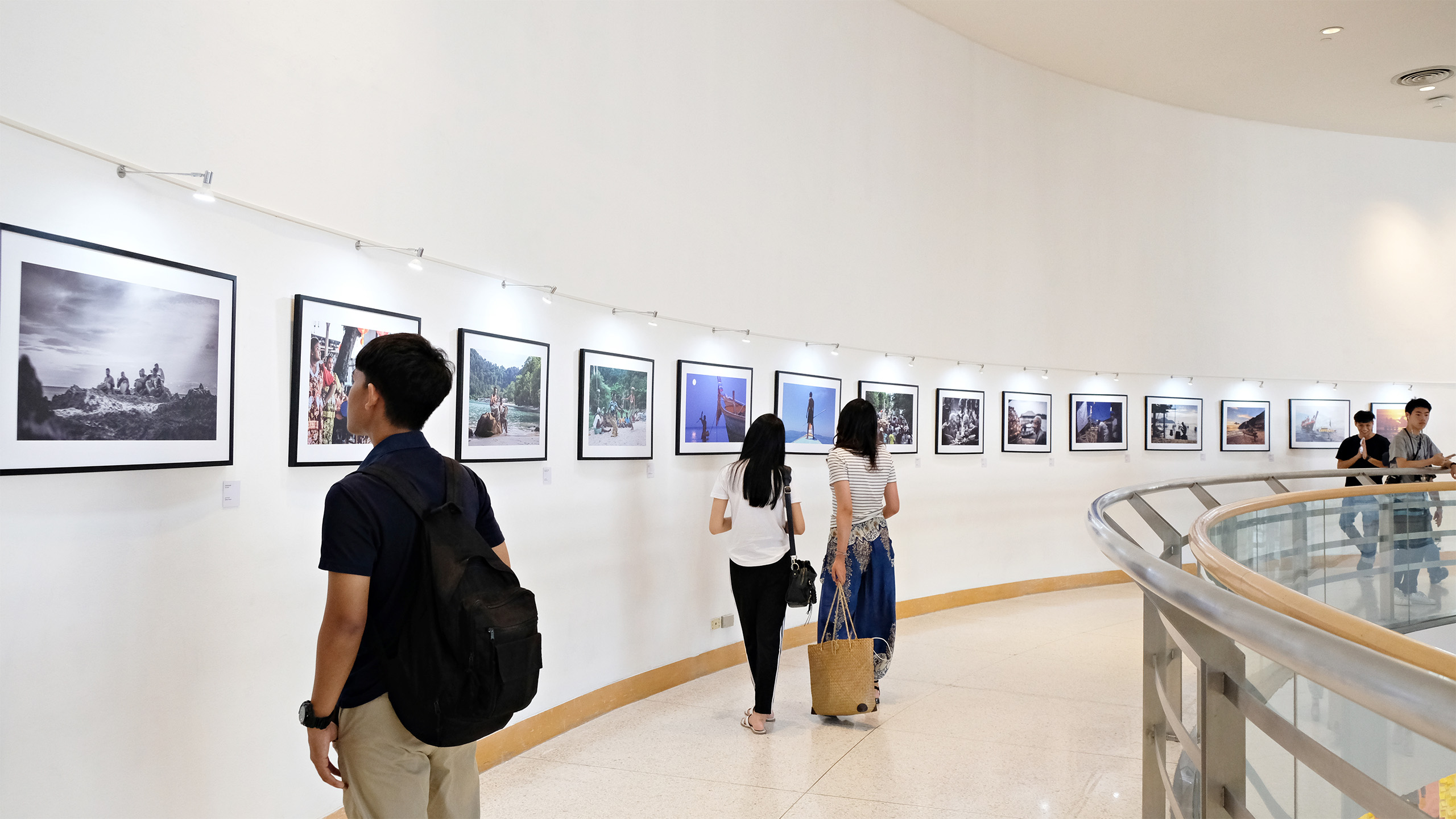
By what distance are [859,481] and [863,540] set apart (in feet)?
1.41

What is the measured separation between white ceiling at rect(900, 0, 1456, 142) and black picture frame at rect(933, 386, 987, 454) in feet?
14.1

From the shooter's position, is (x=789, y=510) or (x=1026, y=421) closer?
(x=789, y=510)

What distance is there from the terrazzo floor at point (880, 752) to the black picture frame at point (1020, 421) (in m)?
3.59

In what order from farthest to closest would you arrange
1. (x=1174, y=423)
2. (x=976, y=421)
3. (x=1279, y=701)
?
(x=1174, y=423) < (x=976, y=421) < (x=1279, y=701)

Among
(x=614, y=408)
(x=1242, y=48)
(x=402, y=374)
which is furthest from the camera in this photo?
(x=1242, y=48)

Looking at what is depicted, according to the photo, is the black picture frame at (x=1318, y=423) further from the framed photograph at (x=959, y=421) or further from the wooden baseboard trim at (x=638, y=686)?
the framed photograph at (x=959, y=421)

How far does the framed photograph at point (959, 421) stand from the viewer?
10344 millimetres

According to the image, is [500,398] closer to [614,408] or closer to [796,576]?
[614,408]

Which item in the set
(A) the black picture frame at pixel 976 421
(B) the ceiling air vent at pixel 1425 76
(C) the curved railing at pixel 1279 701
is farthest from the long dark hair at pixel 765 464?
(B) the ceiling air vent at pixel 1425 76

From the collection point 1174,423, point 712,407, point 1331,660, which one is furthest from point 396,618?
point 1174,423

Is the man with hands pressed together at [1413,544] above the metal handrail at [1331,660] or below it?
below

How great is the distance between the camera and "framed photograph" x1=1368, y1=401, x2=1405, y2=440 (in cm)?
1330

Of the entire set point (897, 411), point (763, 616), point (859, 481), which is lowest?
point (763, 616)

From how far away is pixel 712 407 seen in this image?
24.6ft
